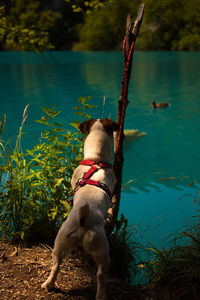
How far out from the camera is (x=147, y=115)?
14.3 meters

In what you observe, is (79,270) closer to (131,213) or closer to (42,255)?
(42,255)

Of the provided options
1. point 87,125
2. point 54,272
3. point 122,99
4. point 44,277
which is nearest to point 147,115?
point 122,99

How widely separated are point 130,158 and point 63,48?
34.1 m

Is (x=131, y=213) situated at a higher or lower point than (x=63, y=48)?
lower

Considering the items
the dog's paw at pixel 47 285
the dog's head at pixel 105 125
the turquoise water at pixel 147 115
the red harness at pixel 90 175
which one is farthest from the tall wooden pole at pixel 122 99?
the dog's paw at pixel 47 285

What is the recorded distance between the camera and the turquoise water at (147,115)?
20.5 feet

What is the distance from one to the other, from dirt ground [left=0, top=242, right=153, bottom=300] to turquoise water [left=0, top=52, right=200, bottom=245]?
1388 mm

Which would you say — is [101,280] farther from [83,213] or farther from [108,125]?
[108,125]

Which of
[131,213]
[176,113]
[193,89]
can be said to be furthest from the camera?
[193,89]

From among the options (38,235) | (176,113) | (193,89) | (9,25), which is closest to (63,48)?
(193,89)

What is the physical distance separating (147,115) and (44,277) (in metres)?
12.8

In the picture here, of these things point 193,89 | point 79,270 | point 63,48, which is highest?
point 63,48

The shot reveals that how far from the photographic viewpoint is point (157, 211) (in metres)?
6.09

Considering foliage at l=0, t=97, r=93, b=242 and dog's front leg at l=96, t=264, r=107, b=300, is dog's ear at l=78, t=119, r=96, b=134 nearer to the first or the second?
foliage at l=0, t=97, r=93, b=242
